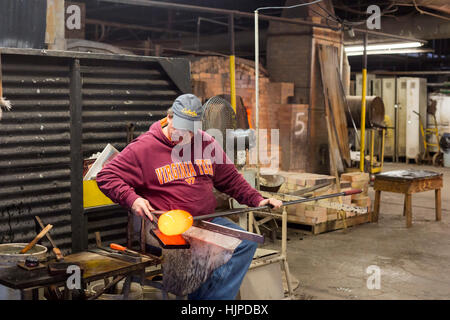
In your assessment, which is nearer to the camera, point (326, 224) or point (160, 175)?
point (160, 175)

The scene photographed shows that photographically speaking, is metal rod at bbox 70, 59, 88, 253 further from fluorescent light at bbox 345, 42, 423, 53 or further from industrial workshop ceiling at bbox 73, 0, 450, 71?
fluorescent light at bbox 345, 42, 423, 53

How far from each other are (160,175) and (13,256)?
1.04 metres

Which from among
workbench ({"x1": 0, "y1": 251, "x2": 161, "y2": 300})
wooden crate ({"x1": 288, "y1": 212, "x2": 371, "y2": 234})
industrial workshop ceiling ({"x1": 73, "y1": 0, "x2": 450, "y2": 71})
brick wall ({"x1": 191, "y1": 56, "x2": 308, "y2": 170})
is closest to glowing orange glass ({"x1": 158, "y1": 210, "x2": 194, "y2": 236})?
workbench ({"x1": 0, "y1": 251, "x2": 161, "y2": 300})

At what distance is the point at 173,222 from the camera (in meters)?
3.24

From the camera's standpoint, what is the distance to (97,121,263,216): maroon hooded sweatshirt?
3.60 metres

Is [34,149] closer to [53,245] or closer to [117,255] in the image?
[53,245]

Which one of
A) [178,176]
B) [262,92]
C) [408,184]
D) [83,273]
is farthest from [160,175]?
[262,92]

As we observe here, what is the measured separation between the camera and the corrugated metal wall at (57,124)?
410 centimetres

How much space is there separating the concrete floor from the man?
68.9 inches

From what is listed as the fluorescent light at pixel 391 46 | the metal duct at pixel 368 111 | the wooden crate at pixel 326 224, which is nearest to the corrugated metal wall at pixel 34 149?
the wooden crate at pixel 326 224

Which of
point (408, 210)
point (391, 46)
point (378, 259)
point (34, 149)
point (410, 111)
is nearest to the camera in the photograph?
point (34, 149)

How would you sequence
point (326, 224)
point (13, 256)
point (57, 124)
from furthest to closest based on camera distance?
point (326, 224) → point (57, 124) → point (13, 256)

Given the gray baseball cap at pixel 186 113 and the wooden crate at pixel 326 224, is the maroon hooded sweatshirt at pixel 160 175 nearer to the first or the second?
the gray baseball cap at pixel 186 113
